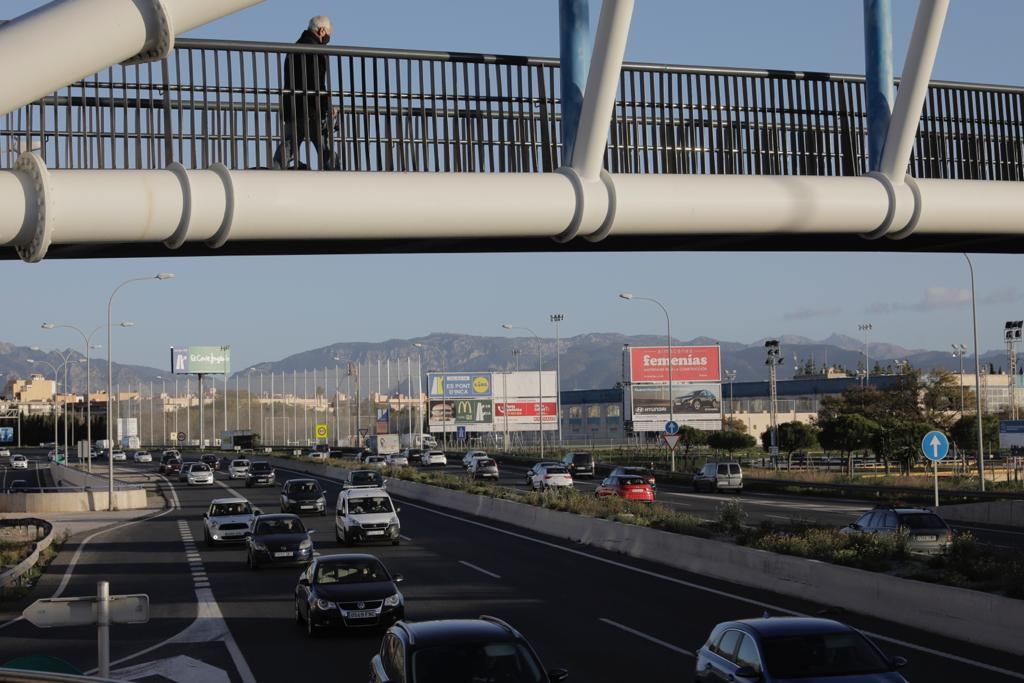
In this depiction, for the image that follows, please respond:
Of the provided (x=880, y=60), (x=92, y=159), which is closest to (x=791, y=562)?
(x=880, y=60)

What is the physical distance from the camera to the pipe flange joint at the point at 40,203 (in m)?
8.36

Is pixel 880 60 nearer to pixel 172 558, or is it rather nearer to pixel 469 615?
pixel 469 615

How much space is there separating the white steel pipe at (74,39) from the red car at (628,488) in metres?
43.1

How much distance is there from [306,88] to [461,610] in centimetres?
1285

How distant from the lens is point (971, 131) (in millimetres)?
13625

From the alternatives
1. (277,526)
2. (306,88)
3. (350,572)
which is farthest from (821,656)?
(277,526)

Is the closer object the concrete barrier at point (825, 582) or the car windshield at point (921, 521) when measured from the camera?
the concrete barrier at point (825, 582)

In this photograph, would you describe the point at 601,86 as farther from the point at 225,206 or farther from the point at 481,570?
the point at 481,570

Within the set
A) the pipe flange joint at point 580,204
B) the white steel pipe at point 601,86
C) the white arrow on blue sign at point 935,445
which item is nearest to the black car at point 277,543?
the white arrow on blue sign at point 935,445

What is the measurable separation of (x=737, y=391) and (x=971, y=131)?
527ft

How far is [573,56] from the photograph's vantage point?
11508mm

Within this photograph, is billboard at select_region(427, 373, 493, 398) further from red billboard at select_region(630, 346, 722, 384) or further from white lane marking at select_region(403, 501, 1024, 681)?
white lane marking at select_region(403, 501, 1024, 681)

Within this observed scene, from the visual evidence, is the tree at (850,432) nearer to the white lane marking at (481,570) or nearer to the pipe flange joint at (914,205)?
the white lane marking at (481,570)

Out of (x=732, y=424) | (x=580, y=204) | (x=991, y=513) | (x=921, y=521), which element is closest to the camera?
(x=580, y=204)
